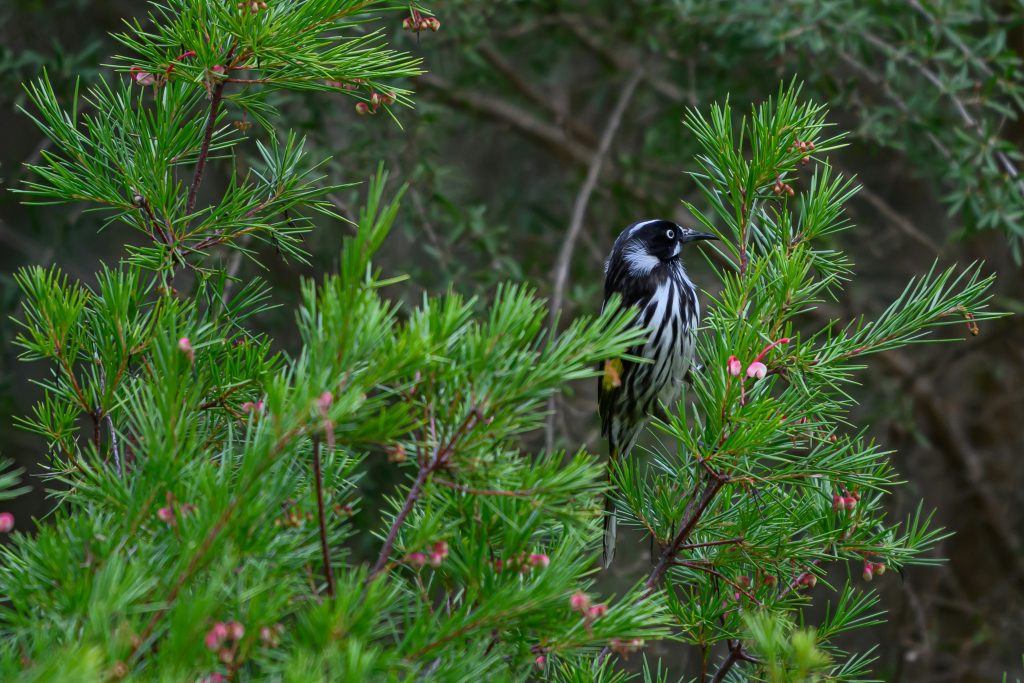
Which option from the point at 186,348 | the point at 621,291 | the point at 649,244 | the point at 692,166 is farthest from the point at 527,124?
the point at 186,348

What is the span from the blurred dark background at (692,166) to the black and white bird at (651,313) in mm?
181

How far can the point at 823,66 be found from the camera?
3.37 meters

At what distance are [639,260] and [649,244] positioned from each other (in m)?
0.06

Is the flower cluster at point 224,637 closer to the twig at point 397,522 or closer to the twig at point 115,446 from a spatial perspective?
the twig at point 397,522

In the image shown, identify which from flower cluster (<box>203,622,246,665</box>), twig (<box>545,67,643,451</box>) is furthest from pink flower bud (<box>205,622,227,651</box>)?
twig (<box>545,67,643,451</box>)

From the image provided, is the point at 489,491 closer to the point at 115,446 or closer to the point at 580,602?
the point at 580,602

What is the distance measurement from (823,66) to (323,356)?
279cm

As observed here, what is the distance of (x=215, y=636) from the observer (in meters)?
0.91

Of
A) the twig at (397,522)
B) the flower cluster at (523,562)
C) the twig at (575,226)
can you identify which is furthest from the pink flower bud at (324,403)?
the twig at (575,226)

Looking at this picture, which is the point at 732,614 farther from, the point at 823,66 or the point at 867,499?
the point at 823,66

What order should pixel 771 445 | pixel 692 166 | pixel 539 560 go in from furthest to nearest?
pixel 692 166 → pixel 771 445 → pixel 539 560

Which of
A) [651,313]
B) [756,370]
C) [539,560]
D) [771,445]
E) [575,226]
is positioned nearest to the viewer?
[539,560]

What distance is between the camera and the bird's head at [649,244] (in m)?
3.14

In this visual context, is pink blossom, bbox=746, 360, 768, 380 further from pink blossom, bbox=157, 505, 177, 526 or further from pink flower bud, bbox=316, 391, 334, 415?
pink blossom, bbox=157, 505, 177, 526
